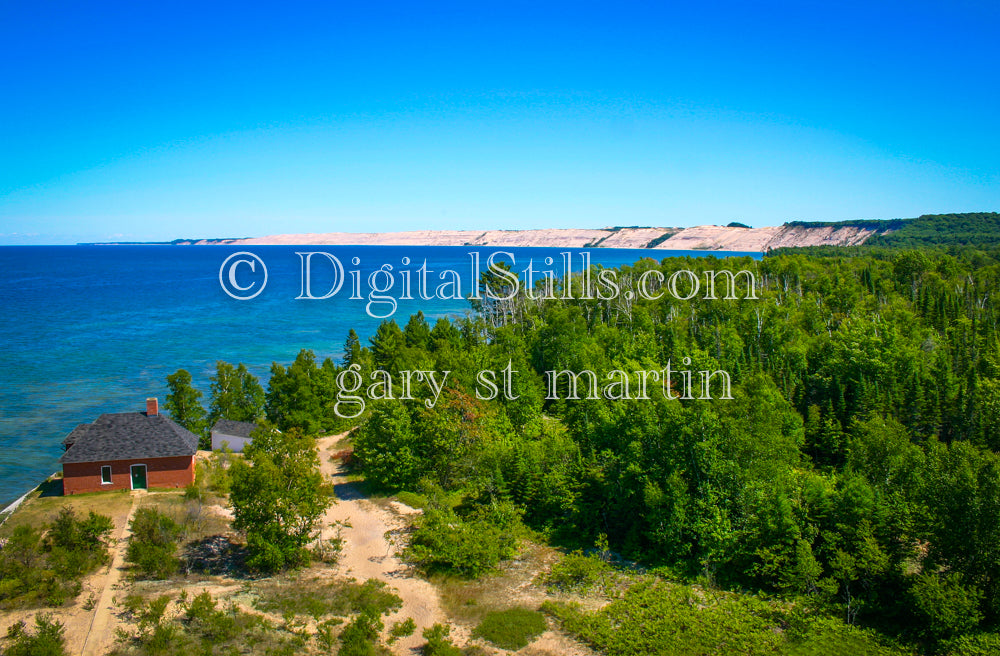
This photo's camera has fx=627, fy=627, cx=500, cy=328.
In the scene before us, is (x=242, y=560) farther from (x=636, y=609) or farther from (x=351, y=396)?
(x=351, y=396)

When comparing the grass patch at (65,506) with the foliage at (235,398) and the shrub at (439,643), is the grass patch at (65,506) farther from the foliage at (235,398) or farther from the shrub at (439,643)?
the shrub at (439,643)

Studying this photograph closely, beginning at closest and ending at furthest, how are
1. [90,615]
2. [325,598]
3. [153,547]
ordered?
[90,615]
[325,598]
[153,547]

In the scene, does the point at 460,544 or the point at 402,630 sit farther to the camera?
the point at 460,544

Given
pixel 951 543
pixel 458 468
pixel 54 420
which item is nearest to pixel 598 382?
pixel 458 468

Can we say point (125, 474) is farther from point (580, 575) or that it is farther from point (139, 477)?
point (580, 575)

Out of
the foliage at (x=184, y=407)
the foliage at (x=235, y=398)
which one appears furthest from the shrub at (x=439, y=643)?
the foliage at (x=235, y=398)

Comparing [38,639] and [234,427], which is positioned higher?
[38,639]

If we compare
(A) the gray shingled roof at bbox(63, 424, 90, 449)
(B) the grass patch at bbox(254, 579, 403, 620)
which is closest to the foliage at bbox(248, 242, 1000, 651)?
(B) the grass patch at bbox(254, 579, 403, 620)

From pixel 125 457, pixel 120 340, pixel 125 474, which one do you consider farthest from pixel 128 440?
pixel 120 340
